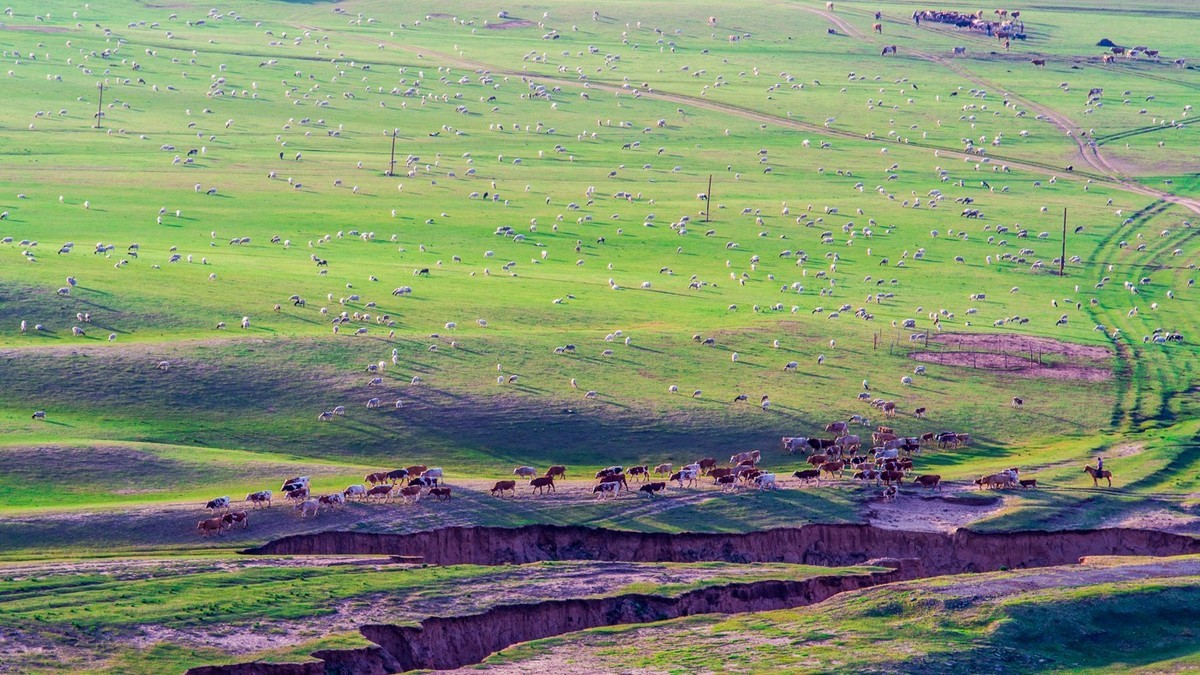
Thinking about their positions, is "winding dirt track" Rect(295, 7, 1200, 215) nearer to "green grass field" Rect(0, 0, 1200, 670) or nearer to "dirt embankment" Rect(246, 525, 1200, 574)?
"green grass field" Rect(0, 0, 1200, 670)

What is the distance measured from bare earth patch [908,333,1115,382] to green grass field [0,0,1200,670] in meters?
0.36

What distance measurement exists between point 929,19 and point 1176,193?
75344 millimetres

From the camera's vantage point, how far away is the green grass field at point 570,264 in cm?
5597

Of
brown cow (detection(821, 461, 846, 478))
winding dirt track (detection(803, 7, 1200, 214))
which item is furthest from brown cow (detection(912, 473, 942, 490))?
winding dirt track (detection(803, 7, 1200, 214))

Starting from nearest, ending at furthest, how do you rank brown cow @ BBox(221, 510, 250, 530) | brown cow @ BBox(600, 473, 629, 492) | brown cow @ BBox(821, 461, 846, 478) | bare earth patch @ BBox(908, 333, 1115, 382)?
1. brown cow @ BBox(221, 510, 250, 530)
2. brown cow @ BBox(600, 473, 629, 492)
3. brown cow @ BBox(821, 461, 846, 478)
4. bare earth patch @ BBox(908, 333, 1115, 382)

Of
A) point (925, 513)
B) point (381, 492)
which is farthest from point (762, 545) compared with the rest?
point (381, 492)

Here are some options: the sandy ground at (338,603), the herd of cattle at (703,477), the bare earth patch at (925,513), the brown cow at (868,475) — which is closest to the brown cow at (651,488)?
the herd of cattle at (703,477)

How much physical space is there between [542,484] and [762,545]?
298 inches

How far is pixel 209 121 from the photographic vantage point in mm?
133000

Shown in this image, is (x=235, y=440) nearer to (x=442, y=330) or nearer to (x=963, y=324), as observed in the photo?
(x=442, y=330)

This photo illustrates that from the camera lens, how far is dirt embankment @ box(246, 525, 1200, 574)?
48469 mm

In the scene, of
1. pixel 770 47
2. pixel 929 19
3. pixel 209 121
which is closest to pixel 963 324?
pixel 209 121

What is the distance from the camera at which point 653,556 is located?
50.0 m

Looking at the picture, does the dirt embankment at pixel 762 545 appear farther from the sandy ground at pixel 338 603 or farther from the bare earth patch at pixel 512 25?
the bare earth patch at pixel 512 25
